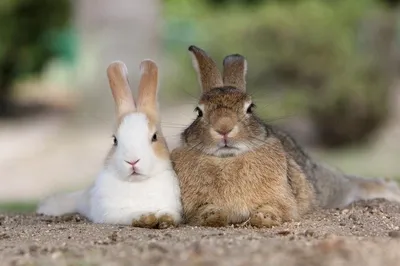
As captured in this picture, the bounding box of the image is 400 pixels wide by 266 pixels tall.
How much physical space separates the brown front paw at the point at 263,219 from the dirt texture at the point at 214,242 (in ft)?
0.21

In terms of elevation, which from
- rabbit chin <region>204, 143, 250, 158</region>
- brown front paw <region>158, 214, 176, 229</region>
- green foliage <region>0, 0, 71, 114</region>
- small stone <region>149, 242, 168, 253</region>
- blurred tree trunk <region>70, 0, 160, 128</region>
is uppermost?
green foliage <region>0, 0, 71, 114</region>

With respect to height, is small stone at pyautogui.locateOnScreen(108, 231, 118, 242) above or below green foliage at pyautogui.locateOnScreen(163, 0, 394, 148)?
below

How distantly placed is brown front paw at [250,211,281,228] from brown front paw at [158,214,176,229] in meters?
0.52

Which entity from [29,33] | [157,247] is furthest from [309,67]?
[157,247]

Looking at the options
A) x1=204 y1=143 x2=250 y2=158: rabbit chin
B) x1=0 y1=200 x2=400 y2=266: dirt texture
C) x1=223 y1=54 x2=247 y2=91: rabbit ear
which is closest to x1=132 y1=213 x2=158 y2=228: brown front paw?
x1=0 y1=200 x2=400 y2=266: dirt texture

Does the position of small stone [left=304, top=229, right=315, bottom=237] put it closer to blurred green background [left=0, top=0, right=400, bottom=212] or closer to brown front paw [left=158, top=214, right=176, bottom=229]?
brown front paw [left=158, top=214, right=176, bottom=229]

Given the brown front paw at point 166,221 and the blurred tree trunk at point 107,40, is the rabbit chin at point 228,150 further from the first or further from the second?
the blurred tree trunk at point 107,40

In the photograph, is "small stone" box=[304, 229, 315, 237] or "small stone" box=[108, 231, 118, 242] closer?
"small stone" box=[108, 231, 118, 242]

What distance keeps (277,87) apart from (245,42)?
3.71 ft

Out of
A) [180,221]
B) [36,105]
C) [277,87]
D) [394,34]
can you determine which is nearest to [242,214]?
[180,221]

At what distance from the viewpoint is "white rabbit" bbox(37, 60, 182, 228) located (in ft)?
19.8

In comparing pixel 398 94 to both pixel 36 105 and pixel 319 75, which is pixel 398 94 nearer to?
pixel 319 75

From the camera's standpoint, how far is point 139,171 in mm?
5980

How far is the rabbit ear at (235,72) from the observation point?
6.65 metres
